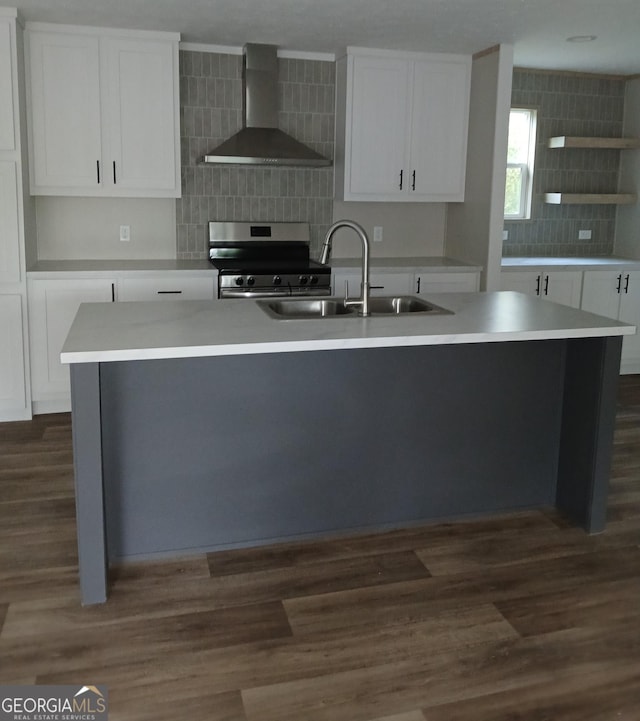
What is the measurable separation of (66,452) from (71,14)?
2.47m

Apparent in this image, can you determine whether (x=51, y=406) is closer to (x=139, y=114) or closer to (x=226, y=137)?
(x=139, y=114)

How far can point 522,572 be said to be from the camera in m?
2.88

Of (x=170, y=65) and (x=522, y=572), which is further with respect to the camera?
(x=170, y=65)

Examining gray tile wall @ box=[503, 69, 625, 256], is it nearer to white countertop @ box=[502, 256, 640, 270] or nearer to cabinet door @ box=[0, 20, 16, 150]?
white countertop @ box=[502, 256, 640, 270]

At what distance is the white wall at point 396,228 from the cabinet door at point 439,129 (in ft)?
1.28

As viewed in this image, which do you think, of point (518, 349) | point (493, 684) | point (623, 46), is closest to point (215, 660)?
point (493, 684)

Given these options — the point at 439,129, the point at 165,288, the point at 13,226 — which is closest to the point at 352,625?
the point at 165,288

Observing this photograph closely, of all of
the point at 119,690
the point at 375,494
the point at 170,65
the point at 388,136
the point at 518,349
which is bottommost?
the point at 119,690

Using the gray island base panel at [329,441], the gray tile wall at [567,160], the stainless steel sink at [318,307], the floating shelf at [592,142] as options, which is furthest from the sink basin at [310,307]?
the floating shelf at [592,142]

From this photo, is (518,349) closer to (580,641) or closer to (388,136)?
(580,641)

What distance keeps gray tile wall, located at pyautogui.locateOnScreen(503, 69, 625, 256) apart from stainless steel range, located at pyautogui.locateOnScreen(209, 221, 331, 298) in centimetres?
180

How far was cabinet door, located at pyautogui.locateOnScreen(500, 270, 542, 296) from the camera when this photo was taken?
5.47 metres

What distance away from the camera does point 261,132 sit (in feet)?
16.7

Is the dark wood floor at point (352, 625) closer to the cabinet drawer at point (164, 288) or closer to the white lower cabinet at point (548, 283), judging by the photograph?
the cabinet drawer at point (164, 288)
